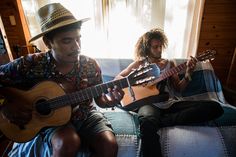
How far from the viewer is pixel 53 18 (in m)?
1.10

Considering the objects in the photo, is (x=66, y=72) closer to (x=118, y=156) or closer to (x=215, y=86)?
(x=118, y=156)

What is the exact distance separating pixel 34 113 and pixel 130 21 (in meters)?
1.45

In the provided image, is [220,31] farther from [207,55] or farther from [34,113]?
[34,113]

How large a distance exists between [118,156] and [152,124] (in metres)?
0.30

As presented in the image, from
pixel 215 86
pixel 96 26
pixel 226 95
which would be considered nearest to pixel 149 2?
pixel 96 26

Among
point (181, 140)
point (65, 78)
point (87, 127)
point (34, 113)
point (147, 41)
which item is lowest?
point (181, 140)

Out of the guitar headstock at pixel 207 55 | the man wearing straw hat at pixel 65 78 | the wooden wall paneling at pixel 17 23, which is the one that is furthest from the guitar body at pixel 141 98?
the wooden wall paneling at pixel 17 23

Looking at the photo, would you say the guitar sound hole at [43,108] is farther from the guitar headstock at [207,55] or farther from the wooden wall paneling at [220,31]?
the wooden wall paneling at [220,31]

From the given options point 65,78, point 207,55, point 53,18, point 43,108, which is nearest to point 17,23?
point 53,18

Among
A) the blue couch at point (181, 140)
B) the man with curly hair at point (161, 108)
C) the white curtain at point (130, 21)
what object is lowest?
the blue couch at point (181, 140)

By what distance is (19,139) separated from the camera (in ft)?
3.45

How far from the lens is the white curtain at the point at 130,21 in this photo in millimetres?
1967

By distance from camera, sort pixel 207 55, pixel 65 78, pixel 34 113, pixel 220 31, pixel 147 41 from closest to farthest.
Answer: pixel 34 113 < pixel 65 78 < pixel 207 55 < pixel 147 41 < pixel 220 31

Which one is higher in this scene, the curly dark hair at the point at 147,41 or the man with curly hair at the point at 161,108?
the curly dark hair at the point at 147,41
